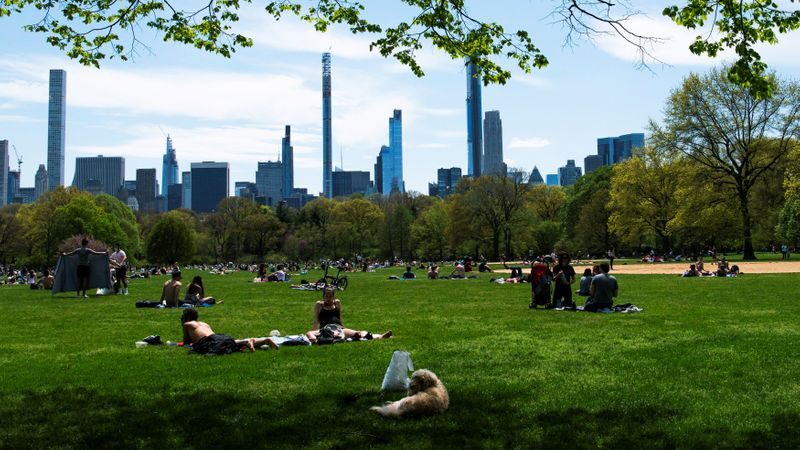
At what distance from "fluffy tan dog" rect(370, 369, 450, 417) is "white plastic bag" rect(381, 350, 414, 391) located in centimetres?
78

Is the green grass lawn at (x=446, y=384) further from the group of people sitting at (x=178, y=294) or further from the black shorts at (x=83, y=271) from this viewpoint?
the black shorts at (x=83, y=271)

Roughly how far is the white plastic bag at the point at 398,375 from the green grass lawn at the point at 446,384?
158 mm

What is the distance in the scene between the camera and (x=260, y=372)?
937cm

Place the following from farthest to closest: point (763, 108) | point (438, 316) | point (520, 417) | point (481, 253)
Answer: point (481, 253) < point (763, 108) < point (438, 316) < point (520, 417)

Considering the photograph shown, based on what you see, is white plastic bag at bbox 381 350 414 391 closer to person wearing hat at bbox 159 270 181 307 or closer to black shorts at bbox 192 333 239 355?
black shorts at bbox 192 333 239 355

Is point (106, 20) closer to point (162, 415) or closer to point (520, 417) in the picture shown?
point (162, 415)

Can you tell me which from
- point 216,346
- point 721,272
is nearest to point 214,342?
point 216,346

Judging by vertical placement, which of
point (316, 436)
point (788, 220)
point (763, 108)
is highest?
point (763, 108)

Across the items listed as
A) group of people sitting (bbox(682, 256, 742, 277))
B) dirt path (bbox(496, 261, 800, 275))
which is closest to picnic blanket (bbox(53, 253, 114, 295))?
group of people sitting (bbox(682, 256, 742, 277))

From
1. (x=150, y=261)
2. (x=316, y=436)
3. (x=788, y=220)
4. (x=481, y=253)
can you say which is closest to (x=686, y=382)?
(x=316, y=436)

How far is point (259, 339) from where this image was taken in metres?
11.6

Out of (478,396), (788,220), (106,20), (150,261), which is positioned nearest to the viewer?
(478,396)

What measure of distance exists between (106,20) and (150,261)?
9748cm

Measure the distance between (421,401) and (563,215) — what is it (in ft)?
307
